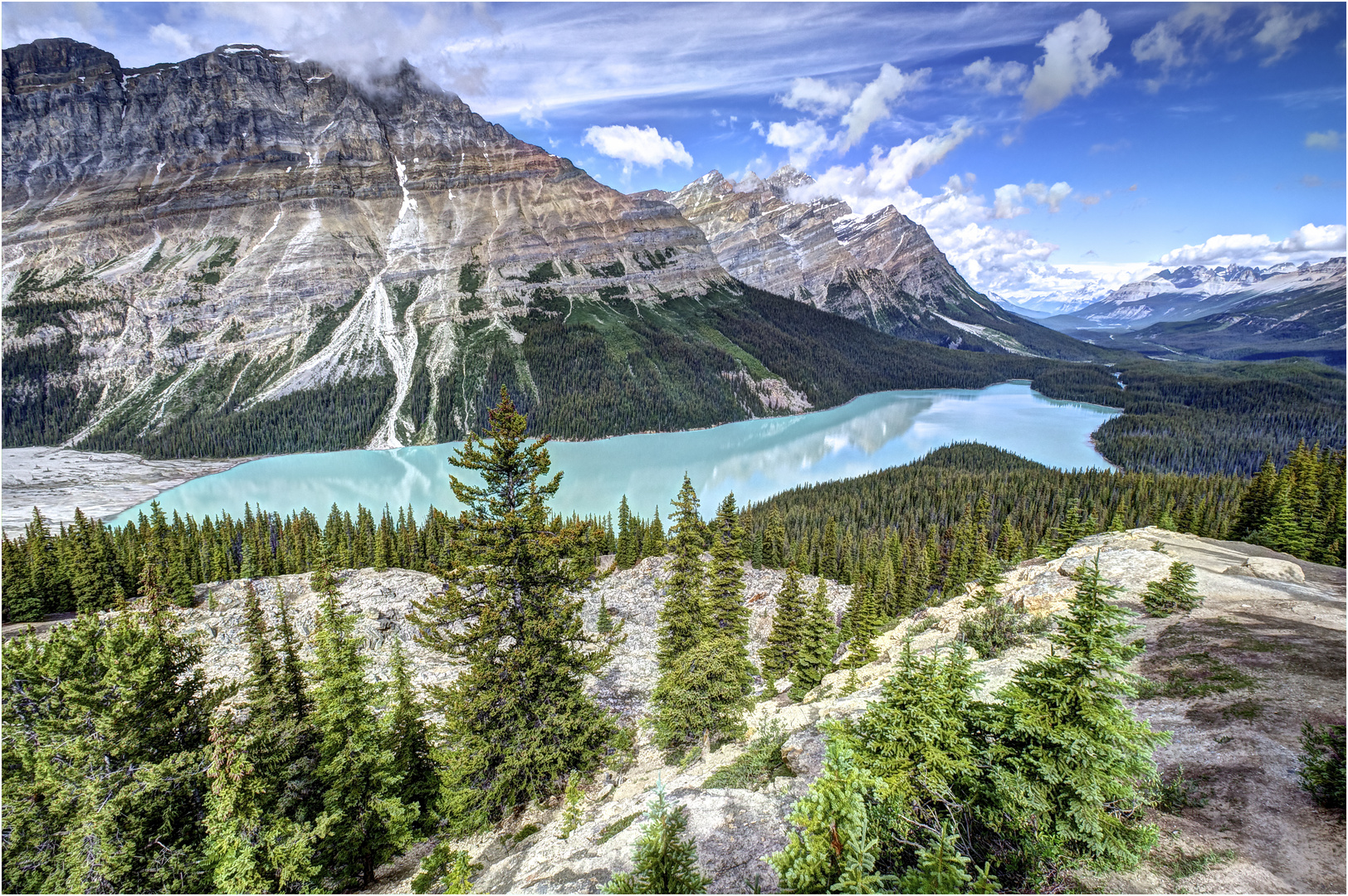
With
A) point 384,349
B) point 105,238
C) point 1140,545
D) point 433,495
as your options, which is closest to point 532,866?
point 1140,545

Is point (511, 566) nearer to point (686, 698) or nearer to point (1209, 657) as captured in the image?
point (686, 698)

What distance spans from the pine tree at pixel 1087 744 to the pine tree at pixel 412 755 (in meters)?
16.6

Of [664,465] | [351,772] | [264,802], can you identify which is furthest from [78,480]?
[264,802]

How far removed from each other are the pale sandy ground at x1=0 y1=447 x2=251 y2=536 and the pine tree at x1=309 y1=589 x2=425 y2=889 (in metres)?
102

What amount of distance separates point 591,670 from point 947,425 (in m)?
174

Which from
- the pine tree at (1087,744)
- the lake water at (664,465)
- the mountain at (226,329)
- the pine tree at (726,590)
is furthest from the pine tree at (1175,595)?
the mountain at (226,329)

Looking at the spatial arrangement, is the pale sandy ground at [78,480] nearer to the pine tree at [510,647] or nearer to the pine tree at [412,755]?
the pine tree at [412,755]

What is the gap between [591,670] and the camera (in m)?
17.0

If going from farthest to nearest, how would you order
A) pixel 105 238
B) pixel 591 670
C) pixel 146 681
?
1. pixel 105 238
2. pixel 591 670
3. pixel 146 681

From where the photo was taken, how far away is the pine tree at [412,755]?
679 inches

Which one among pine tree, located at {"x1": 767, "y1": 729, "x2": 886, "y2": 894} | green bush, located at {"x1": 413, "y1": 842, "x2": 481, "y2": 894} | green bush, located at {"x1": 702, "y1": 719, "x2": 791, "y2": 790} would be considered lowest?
green bush, located at {"x1": 413, "y1": 842, "x2": 481, "y2": 894}

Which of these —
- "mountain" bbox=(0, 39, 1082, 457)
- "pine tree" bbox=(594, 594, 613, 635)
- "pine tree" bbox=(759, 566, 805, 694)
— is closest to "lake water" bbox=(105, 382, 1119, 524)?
"mountain" bbox=(0, 39, 1082, 457)

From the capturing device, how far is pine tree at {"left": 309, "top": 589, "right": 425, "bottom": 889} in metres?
14.1

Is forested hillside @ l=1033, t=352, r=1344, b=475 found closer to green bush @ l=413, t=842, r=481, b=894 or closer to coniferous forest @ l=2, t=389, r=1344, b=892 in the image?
coniferous forest @ l=2, t=389, r=1344, b=892
